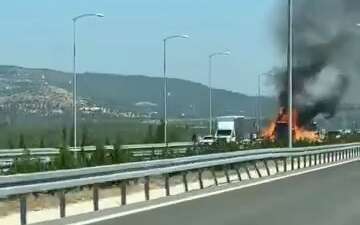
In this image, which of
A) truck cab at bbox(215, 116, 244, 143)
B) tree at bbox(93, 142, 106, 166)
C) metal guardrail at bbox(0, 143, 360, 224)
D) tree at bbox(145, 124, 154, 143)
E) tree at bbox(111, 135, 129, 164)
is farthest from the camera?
truck cab at bbox(215, 116, 244, 143)

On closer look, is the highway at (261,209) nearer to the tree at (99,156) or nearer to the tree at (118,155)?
the tree at (118,155)

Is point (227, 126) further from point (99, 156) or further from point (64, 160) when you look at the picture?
point (64, 160)

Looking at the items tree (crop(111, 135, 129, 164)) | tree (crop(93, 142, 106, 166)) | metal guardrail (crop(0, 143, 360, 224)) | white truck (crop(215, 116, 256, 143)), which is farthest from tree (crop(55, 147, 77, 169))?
white truck (crop(215, 116, 256, 143))

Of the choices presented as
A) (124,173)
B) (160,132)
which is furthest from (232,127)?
(124,173)

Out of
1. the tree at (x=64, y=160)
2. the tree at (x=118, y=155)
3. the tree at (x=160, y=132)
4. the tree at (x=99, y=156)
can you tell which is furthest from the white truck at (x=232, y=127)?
the tree at (x=64, y=160)

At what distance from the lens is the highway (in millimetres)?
16953

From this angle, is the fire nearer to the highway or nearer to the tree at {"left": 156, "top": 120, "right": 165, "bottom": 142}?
the tree at {"left": 156, "top": 120, "right": 165, "bottom": 142}

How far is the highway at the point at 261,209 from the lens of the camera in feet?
55.6

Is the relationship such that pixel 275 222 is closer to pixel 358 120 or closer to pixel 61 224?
pixel 61 224

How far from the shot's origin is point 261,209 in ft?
64.5

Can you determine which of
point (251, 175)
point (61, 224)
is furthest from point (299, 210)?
point (251, 175)

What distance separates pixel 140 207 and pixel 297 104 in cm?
5956

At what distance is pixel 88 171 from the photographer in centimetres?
1908

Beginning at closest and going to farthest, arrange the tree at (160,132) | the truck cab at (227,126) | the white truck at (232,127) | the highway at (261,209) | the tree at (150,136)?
the highway at (261,209) < the tree at (150,136) < the tree at (160,132) < the white truck at (232,127) < the truck cab at (227,126)
